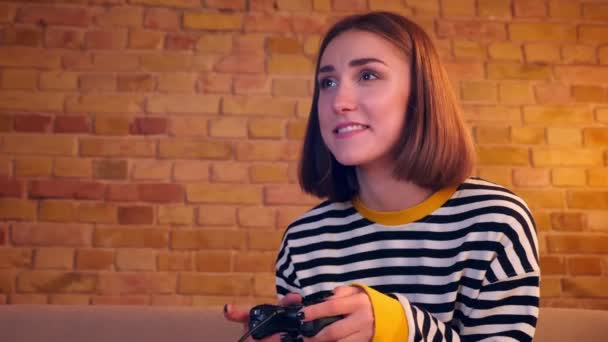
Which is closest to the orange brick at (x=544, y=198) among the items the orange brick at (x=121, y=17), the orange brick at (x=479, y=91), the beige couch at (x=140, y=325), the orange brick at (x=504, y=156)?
the orange brick at (x=504, y=156)

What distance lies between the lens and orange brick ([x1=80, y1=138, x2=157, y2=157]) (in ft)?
5.85

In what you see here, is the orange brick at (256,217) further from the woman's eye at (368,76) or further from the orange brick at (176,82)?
the woman's eye at (368,76)

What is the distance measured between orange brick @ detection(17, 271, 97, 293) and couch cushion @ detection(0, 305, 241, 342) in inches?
18.1

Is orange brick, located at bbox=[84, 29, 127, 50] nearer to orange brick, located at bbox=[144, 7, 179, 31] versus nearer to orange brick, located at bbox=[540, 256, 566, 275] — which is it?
orange brick, located at bbox=[144, 7, 179, 31]

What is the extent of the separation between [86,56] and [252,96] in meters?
0.60

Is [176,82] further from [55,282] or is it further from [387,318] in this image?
[387,318]

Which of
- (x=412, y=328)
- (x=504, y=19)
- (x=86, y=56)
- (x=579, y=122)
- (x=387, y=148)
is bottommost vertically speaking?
(x=412, y=328)

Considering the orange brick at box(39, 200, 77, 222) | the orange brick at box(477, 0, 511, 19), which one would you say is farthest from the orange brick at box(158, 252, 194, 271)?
the orange brick at box(477, 0, 511, 19)

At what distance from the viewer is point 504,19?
6.29ft

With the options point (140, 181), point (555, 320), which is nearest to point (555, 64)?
point (555, 320)

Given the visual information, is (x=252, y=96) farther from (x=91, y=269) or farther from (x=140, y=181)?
(x=91, y=269)

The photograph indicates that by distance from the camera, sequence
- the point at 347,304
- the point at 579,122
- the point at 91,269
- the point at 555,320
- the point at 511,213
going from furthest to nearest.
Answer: the point at 579,122 → the point at 91,269 → the point at 555,320 → the point at 511,213 → the point at 347,304

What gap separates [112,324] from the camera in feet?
4.13

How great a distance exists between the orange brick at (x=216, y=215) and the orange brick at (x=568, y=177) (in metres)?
1.15
